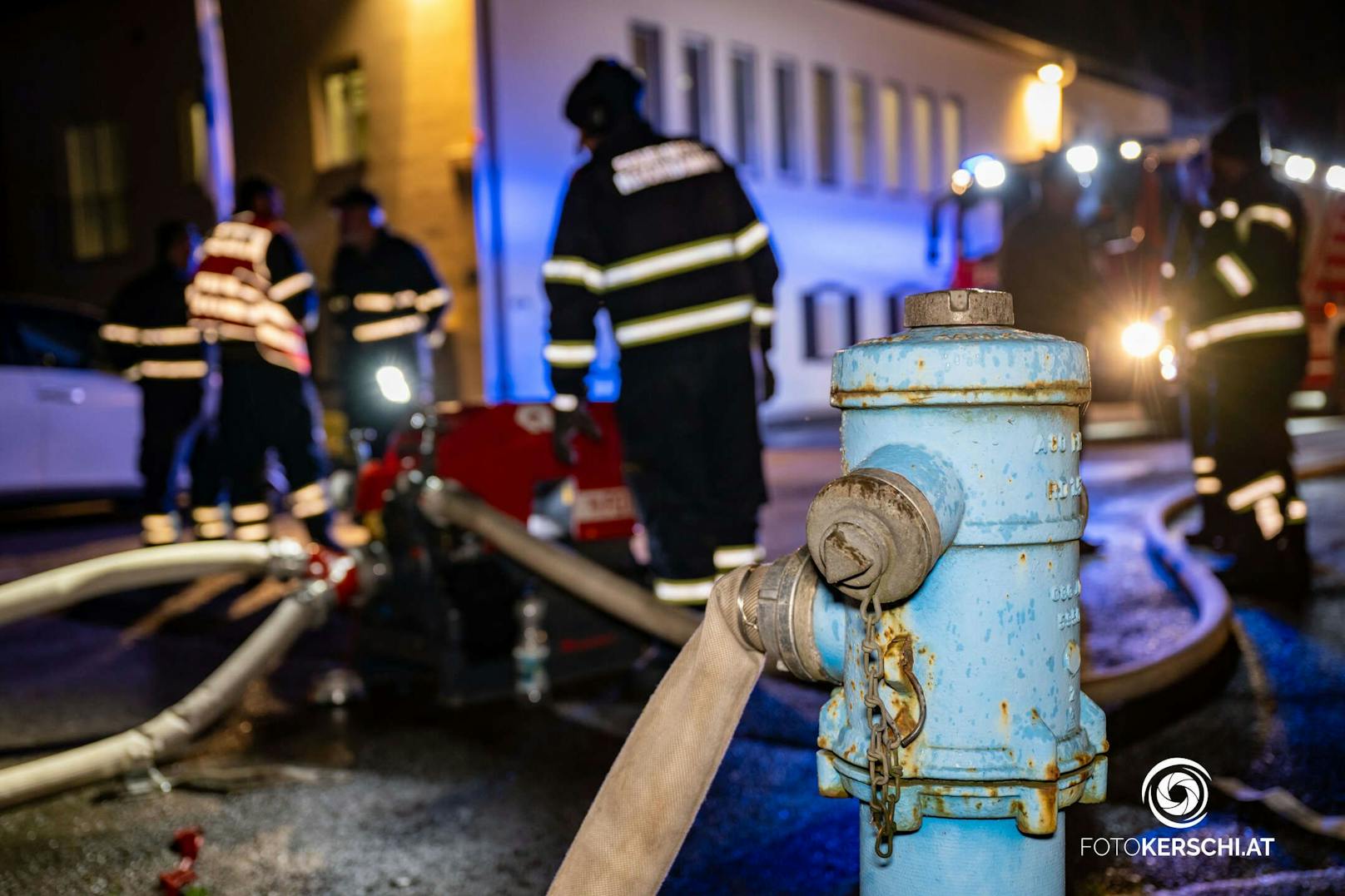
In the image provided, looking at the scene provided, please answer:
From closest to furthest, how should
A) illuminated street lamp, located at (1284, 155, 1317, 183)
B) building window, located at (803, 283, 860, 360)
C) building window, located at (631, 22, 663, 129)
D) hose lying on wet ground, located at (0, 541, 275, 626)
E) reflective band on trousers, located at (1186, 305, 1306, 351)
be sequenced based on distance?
hose lying on wet ground, located at (0, 541, 275, 626) < reflective band on trousers, located at (1186, 305, 1306, 351) < illuminated street lamp, located at (1284, 155, 1317, 183) < building window, located at (631, 22, 663, 129) < building window, located at (803, 283, 860, 360)

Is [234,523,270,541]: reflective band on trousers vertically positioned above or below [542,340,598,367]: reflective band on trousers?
below

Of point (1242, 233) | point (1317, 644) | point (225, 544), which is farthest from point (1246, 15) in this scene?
point (225, 544)

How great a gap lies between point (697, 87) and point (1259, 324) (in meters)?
15.0

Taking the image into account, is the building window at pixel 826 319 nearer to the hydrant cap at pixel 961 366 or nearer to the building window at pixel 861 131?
the building window at pixel 861 131

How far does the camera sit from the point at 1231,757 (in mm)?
2904

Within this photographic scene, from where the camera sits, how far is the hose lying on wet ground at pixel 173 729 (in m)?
2.94

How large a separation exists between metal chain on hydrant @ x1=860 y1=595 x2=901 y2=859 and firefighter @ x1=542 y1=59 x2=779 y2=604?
2.40m

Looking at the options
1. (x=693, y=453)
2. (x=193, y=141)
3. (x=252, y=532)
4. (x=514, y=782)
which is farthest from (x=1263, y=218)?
(x=193, y=141)

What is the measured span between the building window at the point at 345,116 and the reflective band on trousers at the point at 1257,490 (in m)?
14.1

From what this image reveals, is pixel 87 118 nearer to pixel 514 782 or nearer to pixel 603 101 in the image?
pixel 603 101

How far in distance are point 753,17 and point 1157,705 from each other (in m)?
17.8

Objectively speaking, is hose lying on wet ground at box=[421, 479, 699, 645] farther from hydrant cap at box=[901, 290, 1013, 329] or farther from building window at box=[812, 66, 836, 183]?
building window at box=[812, 66, 836, 183]

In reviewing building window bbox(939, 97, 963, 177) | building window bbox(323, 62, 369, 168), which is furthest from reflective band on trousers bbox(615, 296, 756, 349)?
building window bbox(939, 97, 963, 177)

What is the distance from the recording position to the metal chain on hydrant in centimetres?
147
